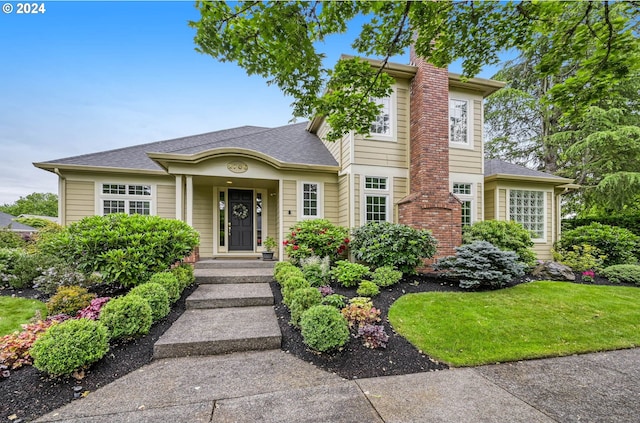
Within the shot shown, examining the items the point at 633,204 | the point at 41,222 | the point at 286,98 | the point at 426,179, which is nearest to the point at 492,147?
the point at 633,204

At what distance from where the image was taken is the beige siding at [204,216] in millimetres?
8547

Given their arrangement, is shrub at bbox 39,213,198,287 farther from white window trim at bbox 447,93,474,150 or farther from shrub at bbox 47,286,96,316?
white window trim at bbox 447,93,474,150

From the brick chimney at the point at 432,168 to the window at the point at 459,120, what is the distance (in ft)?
3.57

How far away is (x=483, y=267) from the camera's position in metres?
5.45

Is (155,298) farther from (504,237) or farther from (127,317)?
(504,237)

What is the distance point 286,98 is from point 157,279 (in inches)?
Result: 141

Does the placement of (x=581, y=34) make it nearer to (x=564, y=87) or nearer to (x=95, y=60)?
(x=564, y=87)

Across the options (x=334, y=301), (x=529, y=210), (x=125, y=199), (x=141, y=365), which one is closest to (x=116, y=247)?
(x=141, y=365)

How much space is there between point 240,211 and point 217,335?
582 cm

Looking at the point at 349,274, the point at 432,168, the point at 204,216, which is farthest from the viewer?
the point at 204,216

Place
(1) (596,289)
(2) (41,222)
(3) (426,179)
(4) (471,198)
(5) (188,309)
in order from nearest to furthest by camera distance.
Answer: (5) (188,309) < (1) (596,289) < (3) (426,179) < (4) (471,198) < (2) (41,222)

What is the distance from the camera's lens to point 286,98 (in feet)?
13.4

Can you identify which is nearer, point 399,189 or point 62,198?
point 62,198

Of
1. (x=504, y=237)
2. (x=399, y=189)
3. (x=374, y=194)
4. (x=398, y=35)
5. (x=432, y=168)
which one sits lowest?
(x=504, y=237)
